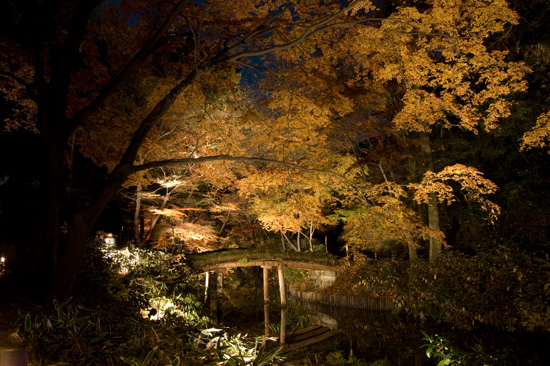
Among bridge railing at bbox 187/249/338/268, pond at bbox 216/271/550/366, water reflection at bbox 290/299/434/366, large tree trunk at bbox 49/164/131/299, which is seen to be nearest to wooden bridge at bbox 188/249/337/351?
bridge railing at bbox 187/249/338/268

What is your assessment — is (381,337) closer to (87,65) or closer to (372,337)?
(372,337)

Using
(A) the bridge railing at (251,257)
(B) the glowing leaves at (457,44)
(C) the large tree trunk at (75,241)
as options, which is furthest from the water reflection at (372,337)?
(C) the large tree trunk at (75,241)

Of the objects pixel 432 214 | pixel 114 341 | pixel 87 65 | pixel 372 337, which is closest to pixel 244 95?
pixel 87 65

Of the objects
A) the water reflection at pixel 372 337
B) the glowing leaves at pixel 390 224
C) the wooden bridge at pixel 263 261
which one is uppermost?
the glowing leaves at pixel 390 224

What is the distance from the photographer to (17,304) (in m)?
5.02

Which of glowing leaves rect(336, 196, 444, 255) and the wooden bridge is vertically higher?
glowing leaves rect(336, 196, 444, 255)

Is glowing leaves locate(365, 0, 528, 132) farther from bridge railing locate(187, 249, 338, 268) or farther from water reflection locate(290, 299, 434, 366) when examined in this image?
bridge railing locate(187, 249, 338, 268)

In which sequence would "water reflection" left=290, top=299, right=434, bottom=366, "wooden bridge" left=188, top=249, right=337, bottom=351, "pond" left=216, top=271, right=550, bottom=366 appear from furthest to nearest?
1. "wooden bridge" left=188, top=249, right=337, bottom=351
2. "water reflection" left=290, top=299, right=434, bottom=366
3. "pond" left=216, top=271, right=550, bottom=366

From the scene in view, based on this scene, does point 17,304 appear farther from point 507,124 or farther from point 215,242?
point 507,124

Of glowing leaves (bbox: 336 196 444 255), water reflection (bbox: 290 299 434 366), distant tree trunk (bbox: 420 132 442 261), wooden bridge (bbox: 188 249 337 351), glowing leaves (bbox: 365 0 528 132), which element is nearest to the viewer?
glowing leaves (bbox: 336 196 444 255)

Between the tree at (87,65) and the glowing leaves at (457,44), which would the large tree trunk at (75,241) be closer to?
the tree at (87,65)

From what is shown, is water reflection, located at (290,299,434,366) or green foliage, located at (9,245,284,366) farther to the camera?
water reflection, located at (290,299,434,366)

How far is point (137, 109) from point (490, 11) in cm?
1081

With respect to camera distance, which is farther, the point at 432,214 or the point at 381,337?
the point at 432,214
